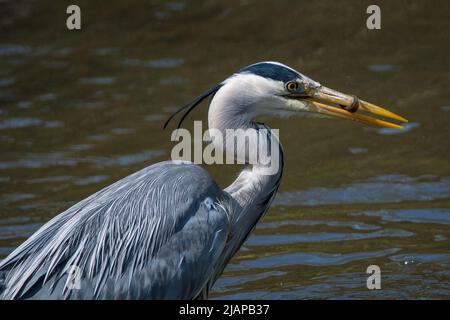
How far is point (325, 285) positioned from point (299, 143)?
2.70 metres

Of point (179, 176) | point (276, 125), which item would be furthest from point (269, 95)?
point (276, 125)

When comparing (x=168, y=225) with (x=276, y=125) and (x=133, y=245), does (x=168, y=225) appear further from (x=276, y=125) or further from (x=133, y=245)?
(x=276, y=125)

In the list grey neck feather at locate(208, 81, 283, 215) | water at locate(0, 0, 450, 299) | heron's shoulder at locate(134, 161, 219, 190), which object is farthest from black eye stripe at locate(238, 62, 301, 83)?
water at locate(0, 0, 450, 299)

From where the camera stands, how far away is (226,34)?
38.9 ft

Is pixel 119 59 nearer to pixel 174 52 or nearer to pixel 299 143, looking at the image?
pixel 174 52

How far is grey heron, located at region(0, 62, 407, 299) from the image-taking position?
5.78 metres

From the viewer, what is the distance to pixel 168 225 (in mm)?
6027

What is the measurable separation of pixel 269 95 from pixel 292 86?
0.55ft

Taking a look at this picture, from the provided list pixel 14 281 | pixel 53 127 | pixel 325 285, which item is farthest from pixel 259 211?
pixel 53 127

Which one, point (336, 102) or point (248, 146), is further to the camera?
point (336, 102)

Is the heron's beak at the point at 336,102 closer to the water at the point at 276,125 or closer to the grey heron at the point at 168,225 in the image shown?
the grey heron at the point at 168,225

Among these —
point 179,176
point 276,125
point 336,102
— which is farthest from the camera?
point 276,125

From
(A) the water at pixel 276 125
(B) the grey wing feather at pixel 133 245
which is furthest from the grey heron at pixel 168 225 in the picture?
(A) the water at pixel 276 125
